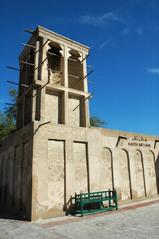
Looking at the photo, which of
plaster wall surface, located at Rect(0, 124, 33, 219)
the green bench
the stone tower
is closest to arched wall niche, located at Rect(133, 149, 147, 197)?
the green bench

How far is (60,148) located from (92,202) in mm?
3688

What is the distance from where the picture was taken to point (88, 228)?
8.99 meters

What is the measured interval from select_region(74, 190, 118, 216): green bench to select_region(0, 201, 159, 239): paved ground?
88 cm

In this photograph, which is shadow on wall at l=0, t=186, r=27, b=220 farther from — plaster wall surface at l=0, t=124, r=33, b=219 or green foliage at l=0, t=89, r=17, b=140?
green foliage at l=0, t=89, r=17, b=140

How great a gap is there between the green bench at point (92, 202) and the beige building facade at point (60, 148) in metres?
0.47

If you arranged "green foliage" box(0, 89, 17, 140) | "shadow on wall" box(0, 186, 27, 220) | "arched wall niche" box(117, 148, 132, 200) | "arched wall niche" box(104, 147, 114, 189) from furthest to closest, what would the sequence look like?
"green foliage" box(0, 89, 17, 140) → "arched wall niche" box(117, 148, 132, 200) → "arched wall niche" box(104, 147, 114, 189) → "shadow on wall" box(0, 186, 27, 220)

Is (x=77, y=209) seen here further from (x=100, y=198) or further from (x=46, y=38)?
(x=46, y=38)

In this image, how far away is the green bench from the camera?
12124 mm

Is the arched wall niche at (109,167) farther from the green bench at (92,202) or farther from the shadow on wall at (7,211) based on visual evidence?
the shadow on wall at (7,211)

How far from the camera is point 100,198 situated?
1284cm

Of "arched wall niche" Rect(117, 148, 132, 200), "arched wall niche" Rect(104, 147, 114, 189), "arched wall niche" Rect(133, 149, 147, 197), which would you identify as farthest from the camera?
"arched wall niche" Rect(133, 149, 147, 197)

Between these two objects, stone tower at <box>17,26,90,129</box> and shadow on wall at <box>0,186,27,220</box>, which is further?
stone tower at <box>17,26,90,129</box>

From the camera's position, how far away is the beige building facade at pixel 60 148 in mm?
12055

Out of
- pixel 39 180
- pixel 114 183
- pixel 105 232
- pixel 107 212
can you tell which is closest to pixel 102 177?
pixel 114 183
